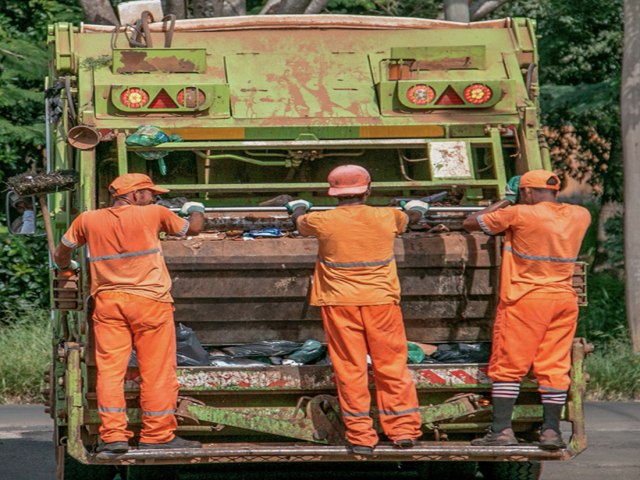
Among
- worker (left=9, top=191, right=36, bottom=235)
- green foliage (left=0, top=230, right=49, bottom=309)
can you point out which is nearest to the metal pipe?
worker (left=9, top=191, right=36, bottom=235)

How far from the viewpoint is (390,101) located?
7.38 metres

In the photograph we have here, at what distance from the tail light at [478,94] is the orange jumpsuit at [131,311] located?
1.82 meters

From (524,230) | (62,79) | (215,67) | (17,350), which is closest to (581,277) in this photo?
(524,230)

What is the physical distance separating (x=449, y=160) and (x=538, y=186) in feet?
2.50

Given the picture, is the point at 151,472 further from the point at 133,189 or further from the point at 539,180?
the point at 539,180

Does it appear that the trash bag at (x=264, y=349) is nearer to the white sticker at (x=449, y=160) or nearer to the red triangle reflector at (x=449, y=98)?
the white sticker at (x=449, y=160)

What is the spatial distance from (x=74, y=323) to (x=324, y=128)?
1607mm

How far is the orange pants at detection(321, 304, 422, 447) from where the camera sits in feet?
20.3

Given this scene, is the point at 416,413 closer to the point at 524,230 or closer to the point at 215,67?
the point at 524,230

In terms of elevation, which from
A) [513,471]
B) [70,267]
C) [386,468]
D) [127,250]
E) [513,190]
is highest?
[513,190]

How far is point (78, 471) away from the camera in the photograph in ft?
24.0

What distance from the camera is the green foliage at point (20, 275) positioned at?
13.6m

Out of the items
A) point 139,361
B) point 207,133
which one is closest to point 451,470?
point 207,133

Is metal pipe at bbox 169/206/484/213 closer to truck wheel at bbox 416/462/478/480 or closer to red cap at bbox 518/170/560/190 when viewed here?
red cap at bbox 518/170/560/190
